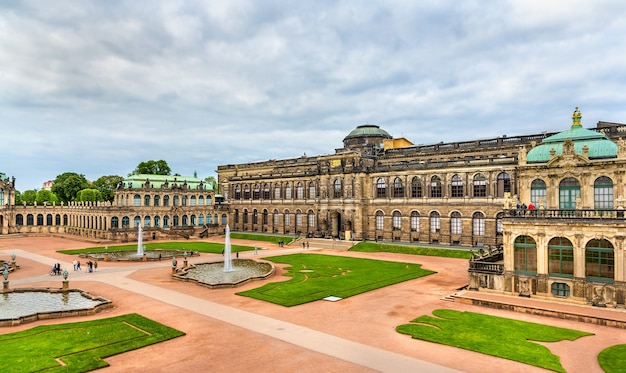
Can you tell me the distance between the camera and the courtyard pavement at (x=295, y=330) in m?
20.4

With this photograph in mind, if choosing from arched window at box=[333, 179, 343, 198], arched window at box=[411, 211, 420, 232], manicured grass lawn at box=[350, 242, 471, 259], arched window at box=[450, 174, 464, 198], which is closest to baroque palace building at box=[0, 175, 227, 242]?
arched window at box=[333, 179, 343, 198]

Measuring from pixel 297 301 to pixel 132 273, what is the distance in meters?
22.9

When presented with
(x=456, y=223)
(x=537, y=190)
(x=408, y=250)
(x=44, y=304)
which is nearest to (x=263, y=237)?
(x=408, y=250)

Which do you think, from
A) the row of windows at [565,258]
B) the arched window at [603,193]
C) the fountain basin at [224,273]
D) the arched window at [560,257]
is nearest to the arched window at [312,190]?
the fountain basin at [224,273]

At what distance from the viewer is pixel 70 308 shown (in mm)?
30562

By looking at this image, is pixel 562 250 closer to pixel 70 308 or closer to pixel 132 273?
pixel 70 308

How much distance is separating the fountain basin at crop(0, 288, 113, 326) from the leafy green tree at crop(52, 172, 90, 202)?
311 feet

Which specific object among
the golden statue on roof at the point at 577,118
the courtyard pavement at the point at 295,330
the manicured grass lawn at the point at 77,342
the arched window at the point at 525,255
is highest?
the golden statue on roof at the point at 577,118

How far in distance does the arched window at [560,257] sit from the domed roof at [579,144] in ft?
32.0

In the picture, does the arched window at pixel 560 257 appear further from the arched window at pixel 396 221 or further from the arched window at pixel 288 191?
the arched window at pixel 288 191

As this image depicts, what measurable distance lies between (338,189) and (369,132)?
1611 centimetres

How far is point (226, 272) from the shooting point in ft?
151

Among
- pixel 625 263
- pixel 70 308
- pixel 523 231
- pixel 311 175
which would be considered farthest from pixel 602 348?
pixel 311 175

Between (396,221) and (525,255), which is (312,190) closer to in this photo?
(396,221)
